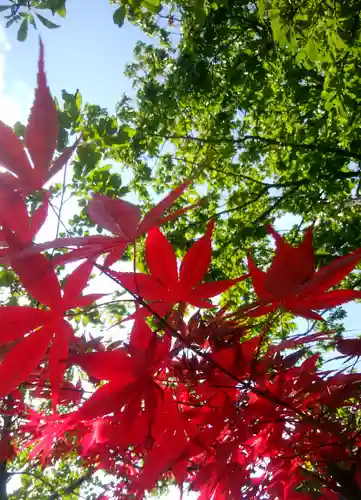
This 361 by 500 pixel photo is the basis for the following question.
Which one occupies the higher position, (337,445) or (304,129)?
(304,129)

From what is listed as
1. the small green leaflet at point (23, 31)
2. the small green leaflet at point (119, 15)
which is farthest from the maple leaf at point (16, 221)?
the small green leaflet at point (119, 15)

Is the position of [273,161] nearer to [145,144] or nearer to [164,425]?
[145,144]

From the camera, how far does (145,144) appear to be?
3.90m

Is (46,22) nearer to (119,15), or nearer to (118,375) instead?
(119,15)

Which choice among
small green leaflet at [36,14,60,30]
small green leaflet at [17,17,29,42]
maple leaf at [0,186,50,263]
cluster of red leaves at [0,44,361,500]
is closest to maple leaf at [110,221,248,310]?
cluster of red leaves at [0,44,361,500]

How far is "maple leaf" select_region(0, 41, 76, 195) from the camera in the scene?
523 millimetres

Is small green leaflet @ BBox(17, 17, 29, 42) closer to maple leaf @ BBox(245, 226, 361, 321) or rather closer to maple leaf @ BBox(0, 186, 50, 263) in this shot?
maple leaf @ BBox(0, 186, 50, 263)

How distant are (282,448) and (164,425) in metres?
0.35

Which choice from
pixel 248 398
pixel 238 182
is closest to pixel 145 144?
pixel 238 182

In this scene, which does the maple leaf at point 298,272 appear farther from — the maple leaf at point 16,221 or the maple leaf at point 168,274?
the maple leaf at point 16,221

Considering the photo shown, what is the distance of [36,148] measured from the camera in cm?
54

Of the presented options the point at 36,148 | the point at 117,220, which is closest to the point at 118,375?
the point at 117,220

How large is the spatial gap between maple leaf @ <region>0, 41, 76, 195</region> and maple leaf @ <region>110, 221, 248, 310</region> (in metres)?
0.21

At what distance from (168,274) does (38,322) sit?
24 centimetres
